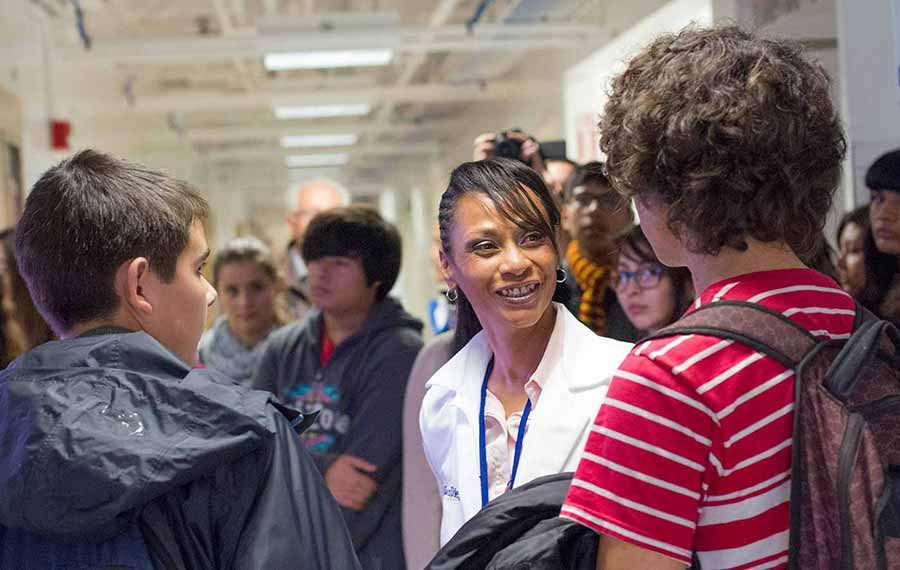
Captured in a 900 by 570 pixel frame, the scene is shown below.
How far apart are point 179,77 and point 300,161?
14.8 ft

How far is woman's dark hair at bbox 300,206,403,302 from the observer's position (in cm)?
310

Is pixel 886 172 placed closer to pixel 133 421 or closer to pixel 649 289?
pixel 649 289

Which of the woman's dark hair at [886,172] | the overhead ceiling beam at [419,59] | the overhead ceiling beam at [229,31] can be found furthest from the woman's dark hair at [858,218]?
the overhead ceiling beam at [229,31]

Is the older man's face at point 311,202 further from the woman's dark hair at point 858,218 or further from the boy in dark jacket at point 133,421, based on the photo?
the boy in dark jacket at point 133,421

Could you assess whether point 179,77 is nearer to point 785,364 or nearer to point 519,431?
point 519,431

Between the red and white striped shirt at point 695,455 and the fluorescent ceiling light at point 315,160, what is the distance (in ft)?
44.9

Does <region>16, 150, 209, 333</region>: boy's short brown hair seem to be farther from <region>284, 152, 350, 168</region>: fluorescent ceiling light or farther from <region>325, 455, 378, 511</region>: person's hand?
<region>284, 152, 350, 168</region>: fluorescent ceiling light

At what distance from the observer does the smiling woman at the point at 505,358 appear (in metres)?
1.66

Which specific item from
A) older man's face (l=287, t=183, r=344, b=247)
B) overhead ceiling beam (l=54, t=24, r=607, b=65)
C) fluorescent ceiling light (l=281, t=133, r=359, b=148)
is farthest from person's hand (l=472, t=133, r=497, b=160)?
fluorescent ceiling light (l=281, t=133, r=359, b=148)

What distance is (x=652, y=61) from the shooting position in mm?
1067

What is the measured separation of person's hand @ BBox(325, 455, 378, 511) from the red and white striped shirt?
5.79 feet

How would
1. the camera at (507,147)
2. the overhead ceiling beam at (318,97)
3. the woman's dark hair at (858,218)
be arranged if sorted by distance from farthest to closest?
the overhead ceiling beam at (318,97), the woman's dark hair at (858,218), the camera at (507,147)

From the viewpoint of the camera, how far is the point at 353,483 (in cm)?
268

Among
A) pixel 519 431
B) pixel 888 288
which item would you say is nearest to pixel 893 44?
pixel 888 288
